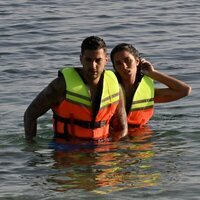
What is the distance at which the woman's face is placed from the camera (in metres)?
10.3

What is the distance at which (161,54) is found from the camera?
52.3 feet

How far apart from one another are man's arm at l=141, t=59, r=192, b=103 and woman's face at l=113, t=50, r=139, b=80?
294mm

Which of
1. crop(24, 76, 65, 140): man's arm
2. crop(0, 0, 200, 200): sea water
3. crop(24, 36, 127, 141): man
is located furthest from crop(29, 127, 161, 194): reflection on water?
crop(24, 76, 65, 140): man's arm

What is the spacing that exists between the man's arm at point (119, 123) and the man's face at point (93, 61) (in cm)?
55

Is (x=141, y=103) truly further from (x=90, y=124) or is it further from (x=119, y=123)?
(x=90, y=124)

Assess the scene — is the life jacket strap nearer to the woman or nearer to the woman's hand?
the woman

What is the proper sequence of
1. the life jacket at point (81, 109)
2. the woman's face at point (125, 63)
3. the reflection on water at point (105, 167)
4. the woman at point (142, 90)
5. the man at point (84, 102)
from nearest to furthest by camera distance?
the reflection on water at point (105, 167)
the man at point (84, 102)
the life jacket at point (81, 109)
the woman's face at point (125, 63)
the woman at point (142, 90)

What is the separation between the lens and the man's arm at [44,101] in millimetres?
9711

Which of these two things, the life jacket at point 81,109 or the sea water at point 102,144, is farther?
the life jacket at point 81,109

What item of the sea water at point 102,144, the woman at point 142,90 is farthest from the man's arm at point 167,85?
the sea water at point 102,144

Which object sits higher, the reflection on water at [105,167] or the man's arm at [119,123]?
the man's arm at [119,123]

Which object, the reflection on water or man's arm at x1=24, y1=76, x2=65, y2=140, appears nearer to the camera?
the reflection on water

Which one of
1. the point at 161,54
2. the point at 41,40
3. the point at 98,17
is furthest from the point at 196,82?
the point at 98,17

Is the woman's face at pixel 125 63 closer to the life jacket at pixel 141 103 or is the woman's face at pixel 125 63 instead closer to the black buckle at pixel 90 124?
the life jacket at pixel 141 103
